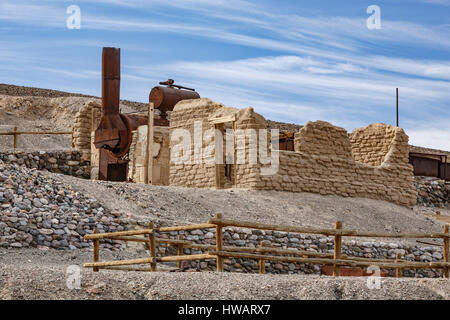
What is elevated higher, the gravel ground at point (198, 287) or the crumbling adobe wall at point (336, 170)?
the crumbling adobe wall at point (336, 170)

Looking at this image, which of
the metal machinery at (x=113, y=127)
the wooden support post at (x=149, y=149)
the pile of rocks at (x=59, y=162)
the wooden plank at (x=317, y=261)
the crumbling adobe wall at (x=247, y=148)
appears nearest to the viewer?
the wooden plank at (x=317, y=261)

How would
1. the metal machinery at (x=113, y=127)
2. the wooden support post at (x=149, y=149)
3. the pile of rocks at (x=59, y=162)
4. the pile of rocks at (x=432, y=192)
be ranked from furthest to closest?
the pile of rocks at (x=432, y=192), the pile of rocks at (x=59, y=162), the metal machinery at (x=113, y=127), the wooden support post at (x=149, y=149)

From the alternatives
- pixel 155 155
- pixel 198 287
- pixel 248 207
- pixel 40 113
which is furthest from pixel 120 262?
pixel 40 113

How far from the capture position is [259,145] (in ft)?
62.4

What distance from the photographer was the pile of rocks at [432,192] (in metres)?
30.5

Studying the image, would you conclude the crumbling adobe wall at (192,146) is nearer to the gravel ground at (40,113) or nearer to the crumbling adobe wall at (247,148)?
the crumbling adobe wall at (247,148)

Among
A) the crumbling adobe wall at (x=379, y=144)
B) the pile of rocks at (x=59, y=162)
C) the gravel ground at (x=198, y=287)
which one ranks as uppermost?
the crumbling adobe wall at (x=379, y=144)

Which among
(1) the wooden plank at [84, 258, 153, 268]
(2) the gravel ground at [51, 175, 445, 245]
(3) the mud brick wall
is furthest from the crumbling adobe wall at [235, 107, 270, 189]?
(1) the wooden plank at [84, 258, 153, 268]

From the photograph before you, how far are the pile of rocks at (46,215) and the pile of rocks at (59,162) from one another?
8426mm

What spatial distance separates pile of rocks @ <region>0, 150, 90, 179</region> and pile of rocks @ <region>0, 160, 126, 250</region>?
27.6 ft

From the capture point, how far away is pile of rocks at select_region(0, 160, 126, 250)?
1362 centimetres

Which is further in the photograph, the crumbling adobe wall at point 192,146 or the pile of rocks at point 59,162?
the pile of rocks at point 59,162

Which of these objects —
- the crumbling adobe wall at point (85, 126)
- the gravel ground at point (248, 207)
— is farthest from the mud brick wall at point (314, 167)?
the crumbling adobe wall at point (85, 126)

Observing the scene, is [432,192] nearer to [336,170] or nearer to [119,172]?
[336,170]
